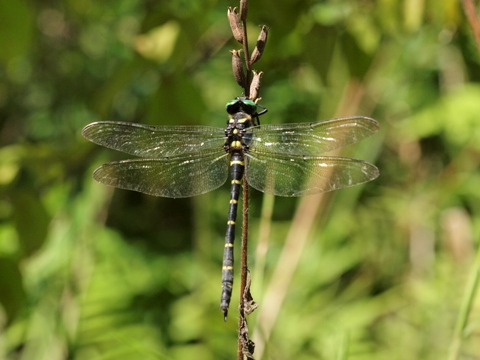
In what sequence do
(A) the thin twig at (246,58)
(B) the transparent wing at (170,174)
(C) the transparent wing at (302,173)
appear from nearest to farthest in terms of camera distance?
(A) the thin twig at (246,58)
(C) the transparent wing at (302,173)
(B) the transparent wing at (170,174)

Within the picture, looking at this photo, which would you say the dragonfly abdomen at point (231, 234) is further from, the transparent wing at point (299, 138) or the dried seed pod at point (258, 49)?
the dried seed pod at point (258, 49)

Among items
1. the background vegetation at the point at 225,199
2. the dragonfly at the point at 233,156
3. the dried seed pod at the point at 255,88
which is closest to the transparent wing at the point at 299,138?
the dragonfly at the point at 233,156

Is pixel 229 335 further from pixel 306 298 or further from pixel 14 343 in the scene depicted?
pixel 14 343

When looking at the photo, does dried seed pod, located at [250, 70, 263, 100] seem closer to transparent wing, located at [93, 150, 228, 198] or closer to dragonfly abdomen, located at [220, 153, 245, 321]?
dragonfly abdomen, located at [220, 153, 245, 321]

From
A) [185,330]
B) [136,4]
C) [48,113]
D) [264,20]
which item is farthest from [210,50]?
[48,113]

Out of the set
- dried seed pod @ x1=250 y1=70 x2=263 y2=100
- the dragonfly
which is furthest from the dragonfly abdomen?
dried seed pod @ x1=250 y1=70 x2=263 y2=100

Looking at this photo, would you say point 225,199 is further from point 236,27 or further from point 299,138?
point 236,27

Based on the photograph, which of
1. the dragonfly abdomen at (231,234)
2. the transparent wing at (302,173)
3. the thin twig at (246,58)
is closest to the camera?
the thin twig at (246,58)

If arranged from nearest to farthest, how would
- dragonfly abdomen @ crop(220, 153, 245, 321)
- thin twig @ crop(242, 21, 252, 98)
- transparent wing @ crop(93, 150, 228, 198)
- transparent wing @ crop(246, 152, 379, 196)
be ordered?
1. thin twig @ crop(242, 21, 252, 98)
2. dragonfly abdomen @ crop(220, 153, 245, 321)
3. transparent wing @ crop(246, 152, 379, 196)
4. transparent wing @ crop(93, 150, 228, 198)
